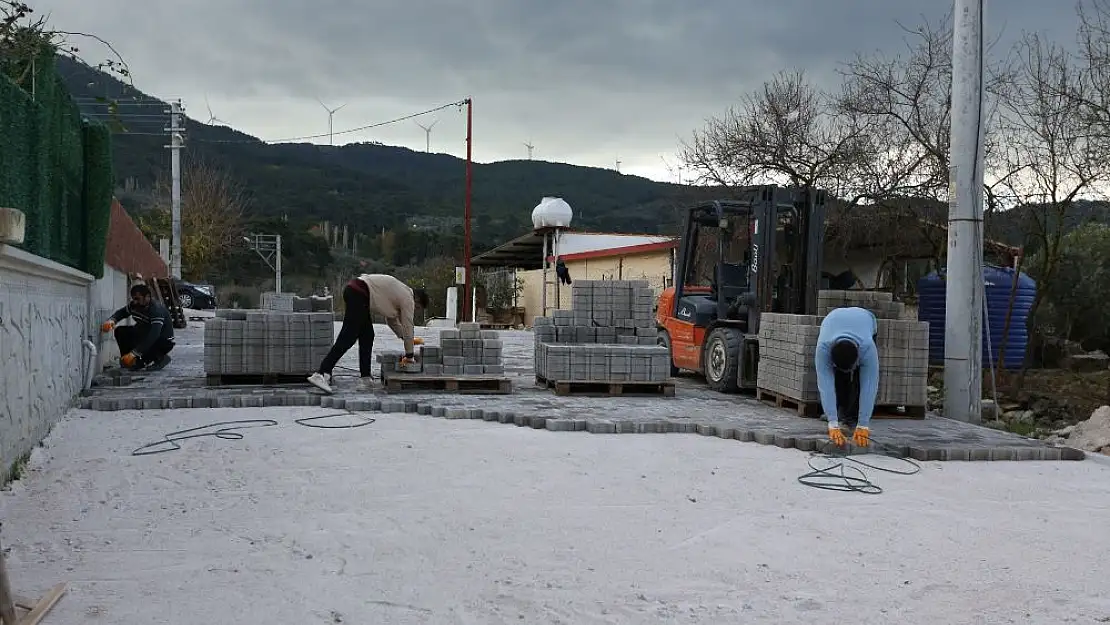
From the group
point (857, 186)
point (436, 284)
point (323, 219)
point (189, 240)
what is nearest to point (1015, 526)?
point (857, 186)

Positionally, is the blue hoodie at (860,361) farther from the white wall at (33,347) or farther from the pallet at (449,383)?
the white wall at (33,347)

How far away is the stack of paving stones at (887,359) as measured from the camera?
9195 millimetres

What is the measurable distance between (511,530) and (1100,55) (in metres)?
11.3

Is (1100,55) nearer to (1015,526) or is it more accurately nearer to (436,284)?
(1015,526)

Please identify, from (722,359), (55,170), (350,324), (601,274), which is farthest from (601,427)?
(601,274)

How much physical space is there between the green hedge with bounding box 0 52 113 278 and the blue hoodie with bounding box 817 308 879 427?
7021 mm

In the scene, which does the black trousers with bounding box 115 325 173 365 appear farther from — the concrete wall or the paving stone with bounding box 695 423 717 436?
the concrete wall

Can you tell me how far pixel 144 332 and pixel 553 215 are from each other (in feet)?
77.6

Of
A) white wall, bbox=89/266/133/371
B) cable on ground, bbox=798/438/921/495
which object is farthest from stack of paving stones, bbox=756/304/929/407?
white wall, bbox=89/266/133/371

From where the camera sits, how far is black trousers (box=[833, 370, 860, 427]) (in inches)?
330

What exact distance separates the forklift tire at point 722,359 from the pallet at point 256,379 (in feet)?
18.6

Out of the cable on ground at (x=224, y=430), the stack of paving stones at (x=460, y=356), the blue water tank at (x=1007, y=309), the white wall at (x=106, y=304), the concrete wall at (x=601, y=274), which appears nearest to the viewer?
the cable on ground at (x=224, y=430)

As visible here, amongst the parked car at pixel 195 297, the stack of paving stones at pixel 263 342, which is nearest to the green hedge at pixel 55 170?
the stack of paving stones at pixel 263 342

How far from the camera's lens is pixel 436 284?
40.6 meters
